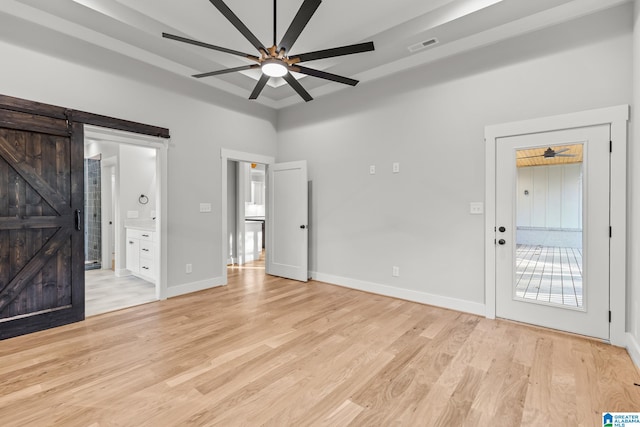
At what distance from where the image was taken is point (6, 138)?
2.82m

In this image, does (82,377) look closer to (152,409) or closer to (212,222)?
(152,409)

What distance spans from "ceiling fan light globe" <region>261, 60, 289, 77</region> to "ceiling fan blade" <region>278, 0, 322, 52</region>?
0.50ft

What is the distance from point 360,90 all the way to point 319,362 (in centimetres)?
382

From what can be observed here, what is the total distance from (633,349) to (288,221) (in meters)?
4.36

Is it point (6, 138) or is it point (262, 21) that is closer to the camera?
point (6, 138)

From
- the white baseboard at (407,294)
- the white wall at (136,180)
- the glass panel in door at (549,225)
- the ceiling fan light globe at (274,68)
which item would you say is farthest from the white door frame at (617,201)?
the white wall at (136,180)

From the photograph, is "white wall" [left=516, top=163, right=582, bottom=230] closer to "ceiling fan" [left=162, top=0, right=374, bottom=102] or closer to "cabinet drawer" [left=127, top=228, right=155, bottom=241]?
"ceiling fan" [left=162, top=0, right=374, bottom=102]

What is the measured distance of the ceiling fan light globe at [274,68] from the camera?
2.69 m

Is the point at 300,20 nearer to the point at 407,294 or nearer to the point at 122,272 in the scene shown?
the point at 407,294

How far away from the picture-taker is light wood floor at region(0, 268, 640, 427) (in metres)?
1.80

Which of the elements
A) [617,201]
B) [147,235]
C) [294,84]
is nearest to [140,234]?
[147,235]

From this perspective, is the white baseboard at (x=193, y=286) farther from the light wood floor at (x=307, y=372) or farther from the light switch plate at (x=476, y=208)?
the light switch plate at (x=476, y=208)

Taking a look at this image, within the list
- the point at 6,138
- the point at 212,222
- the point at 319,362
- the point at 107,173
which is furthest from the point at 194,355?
the point at 107,173

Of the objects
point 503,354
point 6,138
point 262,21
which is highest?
point 262,21
